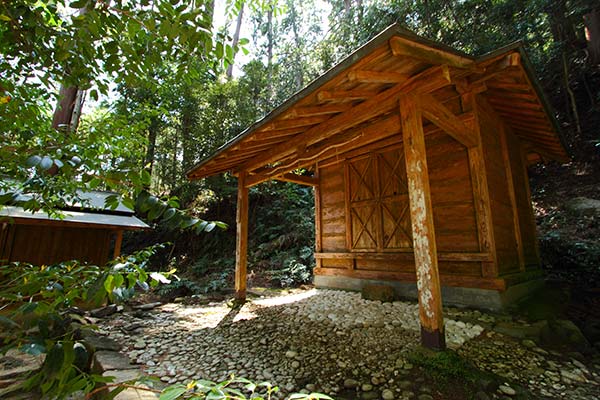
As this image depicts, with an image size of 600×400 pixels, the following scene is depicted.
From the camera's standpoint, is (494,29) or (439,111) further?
(494,29)

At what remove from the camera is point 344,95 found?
11.5 feet

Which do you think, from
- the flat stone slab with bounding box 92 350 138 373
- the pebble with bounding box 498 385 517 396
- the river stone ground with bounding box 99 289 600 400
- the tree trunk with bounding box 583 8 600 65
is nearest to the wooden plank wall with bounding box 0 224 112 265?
the river stone ground with bounding box 99 289 600 400

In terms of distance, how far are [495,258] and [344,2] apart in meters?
18.6

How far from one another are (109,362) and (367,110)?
4368 mm

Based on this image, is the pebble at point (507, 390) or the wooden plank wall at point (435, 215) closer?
the pebble at point (507, 390)

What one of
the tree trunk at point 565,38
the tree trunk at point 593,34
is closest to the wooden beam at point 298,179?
the tree trunk at point 565,38

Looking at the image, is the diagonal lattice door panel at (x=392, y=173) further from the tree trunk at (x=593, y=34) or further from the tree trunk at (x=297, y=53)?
the tree trunk at (x=297, y=53)

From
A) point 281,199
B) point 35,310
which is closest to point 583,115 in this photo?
point 281,199

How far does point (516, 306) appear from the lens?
14.2 ft

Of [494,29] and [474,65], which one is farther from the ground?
[494,29]

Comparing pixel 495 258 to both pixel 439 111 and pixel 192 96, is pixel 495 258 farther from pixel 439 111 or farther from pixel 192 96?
pixel 192 96

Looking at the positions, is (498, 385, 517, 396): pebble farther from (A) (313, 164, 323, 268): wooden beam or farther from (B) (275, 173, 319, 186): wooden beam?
(A) (313, 164, 323, 268): wooden beam

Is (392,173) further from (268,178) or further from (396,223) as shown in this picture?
(268,178)

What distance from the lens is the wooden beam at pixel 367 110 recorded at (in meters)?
3.27
